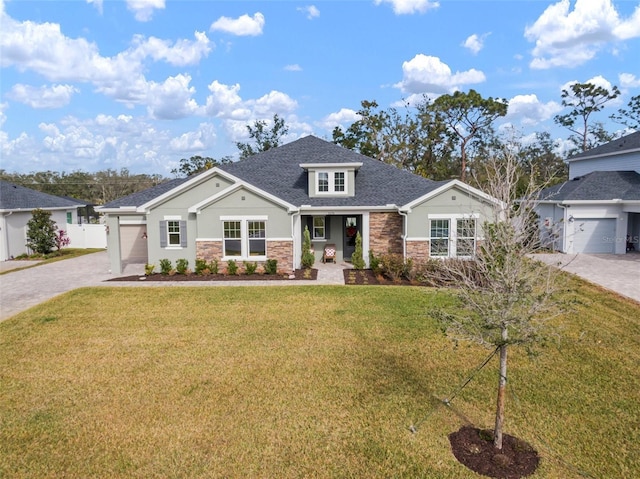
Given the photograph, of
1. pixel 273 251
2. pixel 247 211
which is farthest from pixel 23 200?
pixel 273 251

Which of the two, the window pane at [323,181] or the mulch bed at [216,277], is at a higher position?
the window pane at [323,181]

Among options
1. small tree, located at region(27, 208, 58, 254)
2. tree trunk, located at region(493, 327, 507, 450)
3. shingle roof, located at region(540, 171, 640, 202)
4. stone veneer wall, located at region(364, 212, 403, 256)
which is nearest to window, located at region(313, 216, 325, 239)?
stone veneer wall, located at region(364, 212, 403, 256)

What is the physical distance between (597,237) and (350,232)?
14.4m

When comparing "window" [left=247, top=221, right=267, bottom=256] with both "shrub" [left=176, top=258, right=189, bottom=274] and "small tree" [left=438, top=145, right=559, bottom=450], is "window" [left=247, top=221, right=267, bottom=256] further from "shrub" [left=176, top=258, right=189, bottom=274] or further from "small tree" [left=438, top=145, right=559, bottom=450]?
"small tree" [left=438, top=145, right=559, bottom=450]

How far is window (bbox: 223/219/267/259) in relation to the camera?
18.3 meters

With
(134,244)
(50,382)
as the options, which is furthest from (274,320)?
(134,244)

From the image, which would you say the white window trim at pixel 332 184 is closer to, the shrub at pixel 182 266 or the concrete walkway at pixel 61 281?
the concrete walkway at pixel 61 281

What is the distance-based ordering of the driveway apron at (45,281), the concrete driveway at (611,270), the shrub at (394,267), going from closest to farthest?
the driveway apron at (45,281) → the concrete driveway at (611,270) → the shrub at (394,267)

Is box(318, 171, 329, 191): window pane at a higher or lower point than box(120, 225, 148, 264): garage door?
higher

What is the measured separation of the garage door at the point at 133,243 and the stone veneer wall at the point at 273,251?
20.8ft

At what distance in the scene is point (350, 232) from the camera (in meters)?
21.4

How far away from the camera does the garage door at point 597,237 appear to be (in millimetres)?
22906

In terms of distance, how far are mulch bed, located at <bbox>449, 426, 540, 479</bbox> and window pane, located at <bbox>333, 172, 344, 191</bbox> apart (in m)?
15.6

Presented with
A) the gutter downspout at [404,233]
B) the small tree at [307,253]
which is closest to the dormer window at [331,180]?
the small tree at [307,253]
